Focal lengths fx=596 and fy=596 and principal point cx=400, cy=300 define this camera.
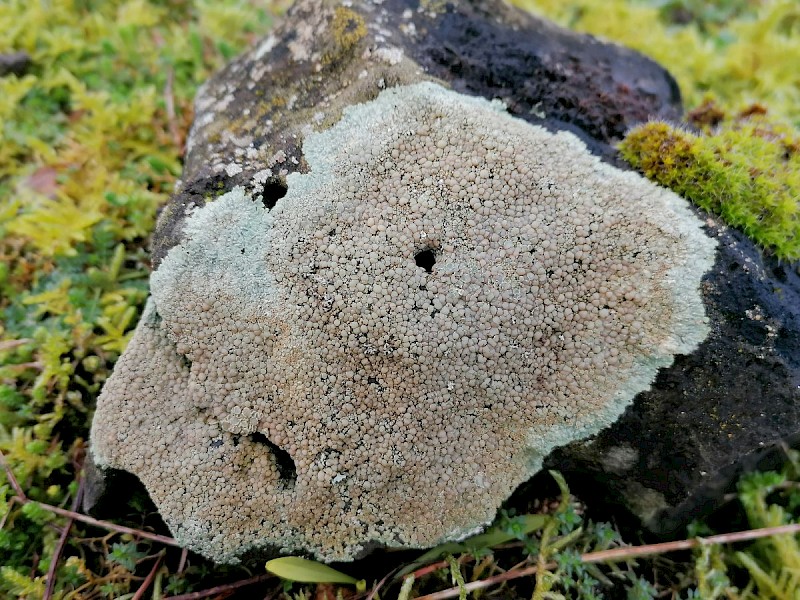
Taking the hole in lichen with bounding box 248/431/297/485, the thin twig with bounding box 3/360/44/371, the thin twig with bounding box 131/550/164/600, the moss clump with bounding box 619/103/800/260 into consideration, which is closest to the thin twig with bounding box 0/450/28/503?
the thin twig with bounding box 3/360/44/371

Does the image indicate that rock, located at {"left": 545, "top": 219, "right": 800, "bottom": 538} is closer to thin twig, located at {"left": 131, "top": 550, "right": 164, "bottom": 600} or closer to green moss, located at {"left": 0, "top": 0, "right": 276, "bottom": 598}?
thin twig, located at {"left": 131, "top": 550, "right": 164, "bottom": 600}

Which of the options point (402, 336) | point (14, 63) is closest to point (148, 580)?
point (402, 336)

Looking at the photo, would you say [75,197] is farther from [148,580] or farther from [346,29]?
[148,580]

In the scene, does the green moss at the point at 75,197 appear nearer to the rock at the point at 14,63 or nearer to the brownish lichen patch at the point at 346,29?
the rock at the point at 14,63

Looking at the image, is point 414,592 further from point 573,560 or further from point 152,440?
point 152,440

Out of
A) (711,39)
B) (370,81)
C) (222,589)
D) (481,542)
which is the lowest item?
(222,589)

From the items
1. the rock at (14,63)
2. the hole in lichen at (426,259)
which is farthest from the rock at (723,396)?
the rock at (14,63)
